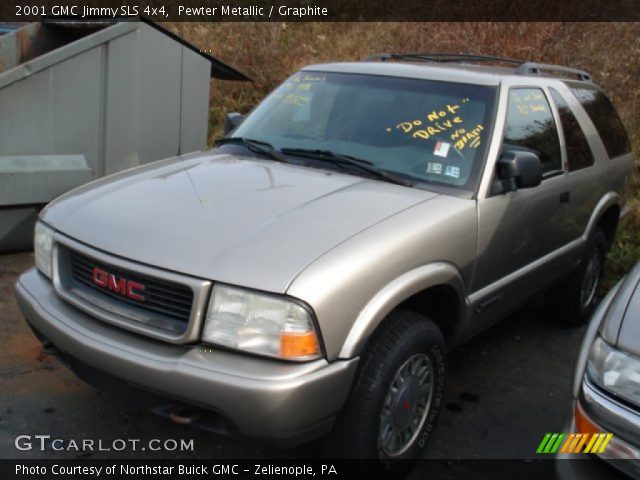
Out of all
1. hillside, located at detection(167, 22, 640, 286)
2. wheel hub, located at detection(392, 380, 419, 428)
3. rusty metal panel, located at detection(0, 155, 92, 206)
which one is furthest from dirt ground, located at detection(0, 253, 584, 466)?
hillside, located at detection(167, 22, 640, 286)

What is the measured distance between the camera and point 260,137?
3881 mm

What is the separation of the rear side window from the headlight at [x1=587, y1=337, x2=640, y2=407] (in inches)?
110

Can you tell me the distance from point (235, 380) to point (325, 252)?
1.87 feet

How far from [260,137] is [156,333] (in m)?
1.68

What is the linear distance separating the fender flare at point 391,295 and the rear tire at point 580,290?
196cm

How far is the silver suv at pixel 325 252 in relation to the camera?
2.40 metres

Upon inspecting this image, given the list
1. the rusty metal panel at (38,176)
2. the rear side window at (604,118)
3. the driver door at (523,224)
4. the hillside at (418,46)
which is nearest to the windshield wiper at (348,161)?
the driver door at (523,224)

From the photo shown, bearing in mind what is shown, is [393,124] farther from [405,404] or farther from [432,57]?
[432,57]

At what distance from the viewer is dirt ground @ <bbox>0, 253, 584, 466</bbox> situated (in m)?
3.18

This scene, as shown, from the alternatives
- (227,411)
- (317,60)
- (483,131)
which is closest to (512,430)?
(483,131)

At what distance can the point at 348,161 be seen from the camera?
3443 mm

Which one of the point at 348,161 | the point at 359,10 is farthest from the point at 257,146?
the point at 359,10

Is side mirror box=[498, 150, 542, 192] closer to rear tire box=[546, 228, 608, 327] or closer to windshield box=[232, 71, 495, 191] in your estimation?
windshield box=[232, 71, 495, 191]

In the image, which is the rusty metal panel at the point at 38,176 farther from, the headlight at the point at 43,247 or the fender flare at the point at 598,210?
the fender flare at the point at 598,210
